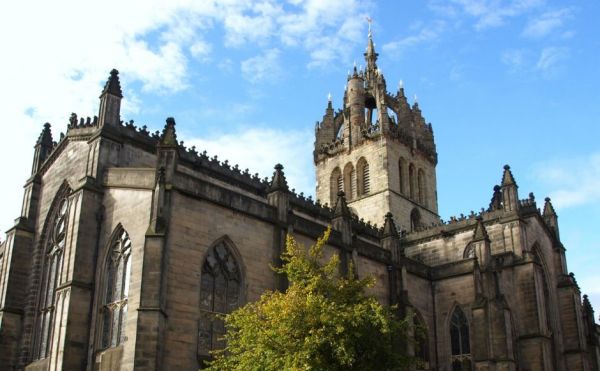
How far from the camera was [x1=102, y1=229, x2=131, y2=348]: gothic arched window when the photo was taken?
848 inches

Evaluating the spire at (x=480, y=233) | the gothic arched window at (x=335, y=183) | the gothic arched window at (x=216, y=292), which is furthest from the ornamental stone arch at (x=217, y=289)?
the gothic arched window at (x=335, y=183)

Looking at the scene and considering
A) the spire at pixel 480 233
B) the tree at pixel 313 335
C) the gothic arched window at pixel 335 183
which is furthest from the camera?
the gothic arched window at pixel 335 183

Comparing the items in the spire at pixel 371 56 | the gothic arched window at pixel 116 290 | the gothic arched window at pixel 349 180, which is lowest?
the gothic arched window at pixel 116 290

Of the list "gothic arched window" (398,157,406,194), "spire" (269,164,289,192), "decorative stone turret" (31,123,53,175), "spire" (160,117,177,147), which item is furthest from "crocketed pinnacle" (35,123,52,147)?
"gothic arched window" (398,157,406,194)

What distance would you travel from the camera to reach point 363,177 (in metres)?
47.9

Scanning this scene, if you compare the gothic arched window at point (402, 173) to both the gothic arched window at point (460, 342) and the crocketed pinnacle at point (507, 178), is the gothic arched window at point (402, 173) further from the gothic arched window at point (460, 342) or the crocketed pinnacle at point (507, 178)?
the gothic arched window at point (460, 342)

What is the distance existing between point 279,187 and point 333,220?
4002 mm

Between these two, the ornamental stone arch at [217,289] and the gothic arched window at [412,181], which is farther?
the gothic arched window at [412,181]

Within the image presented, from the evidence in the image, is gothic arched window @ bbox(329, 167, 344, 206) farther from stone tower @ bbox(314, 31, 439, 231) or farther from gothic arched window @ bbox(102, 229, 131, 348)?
gothic arched window @ bbox(102, 229, 131, 348)

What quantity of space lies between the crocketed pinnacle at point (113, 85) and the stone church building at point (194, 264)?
0.06 m

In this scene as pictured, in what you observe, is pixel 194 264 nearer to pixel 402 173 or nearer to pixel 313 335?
pixel 313 335

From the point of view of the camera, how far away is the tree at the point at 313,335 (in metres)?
18.5

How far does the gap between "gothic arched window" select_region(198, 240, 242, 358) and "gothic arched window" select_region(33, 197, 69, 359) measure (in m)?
5.84

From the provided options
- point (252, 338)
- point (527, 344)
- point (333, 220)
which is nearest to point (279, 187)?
point (333, 220)
